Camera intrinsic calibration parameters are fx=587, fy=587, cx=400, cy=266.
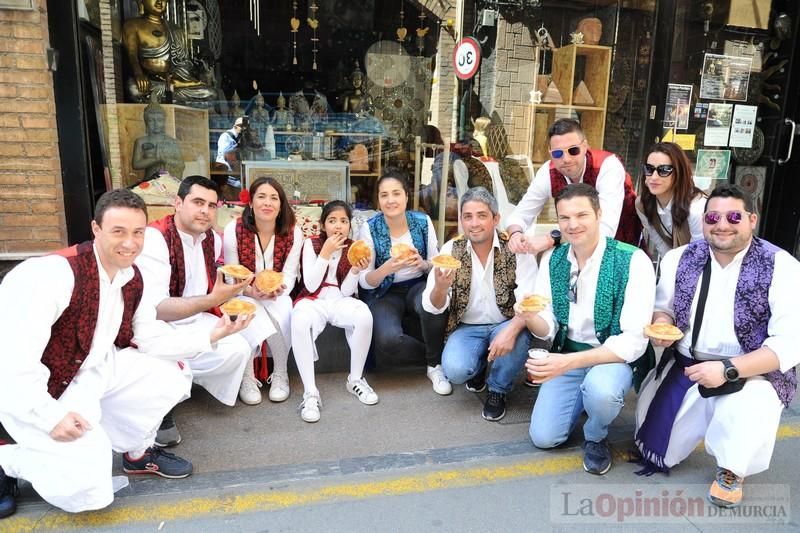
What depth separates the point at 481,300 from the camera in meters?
3.75

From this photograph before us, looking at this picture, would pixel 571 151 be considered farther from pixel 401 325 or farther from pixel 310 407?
pixel 310 407

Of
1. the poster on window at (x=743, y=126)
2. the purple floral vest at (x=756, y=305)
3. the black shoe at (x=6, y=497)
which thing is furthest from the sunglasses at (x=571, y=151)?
the poster on window at (x=743, y=126)

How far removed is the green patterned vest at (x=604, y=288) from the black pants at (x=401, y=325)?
814 millimetres

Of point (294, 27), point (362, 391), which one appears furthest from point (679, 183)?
point (294, 27)

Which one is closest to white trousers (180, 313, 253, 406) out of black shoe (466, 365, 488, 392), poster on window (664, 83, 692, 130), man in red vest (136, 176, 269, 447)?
man in red vest (136, 176, 269, 447)

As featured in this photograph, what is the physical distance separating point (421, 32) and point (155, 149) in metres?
3.44

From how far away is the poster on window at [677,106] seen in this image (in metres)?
6.09

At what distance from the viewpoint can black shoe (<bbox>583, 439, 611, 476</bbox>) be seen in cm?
301

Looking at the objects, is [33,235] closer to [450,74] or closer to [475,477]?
[475,477]

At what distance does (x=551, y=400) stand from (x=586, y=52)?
4.70m

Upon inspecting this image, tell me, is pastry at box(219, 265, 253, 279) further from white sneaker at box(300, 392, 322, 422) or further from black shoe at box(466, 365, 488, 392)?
black shoe at box(466, 365, 488, 392)

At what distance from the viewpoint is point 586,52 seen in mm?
6512

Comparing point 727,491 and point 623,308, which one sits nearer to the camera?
point 727,491

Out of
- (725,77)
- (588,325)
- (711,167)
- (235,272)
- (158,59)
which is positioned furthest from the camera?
(711,167)
